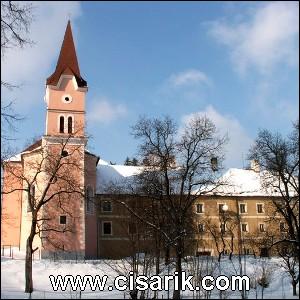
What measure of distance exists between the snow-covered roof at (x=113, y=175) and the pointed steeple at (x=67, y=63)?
11448 millimetres

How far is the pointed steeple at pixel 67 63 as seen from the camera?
45.9 m

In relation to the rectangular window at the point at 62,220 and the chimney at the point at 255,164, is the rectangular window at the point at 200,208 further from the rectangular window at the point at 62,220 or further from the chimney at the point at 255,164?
the rectangular window at the point at 62,220

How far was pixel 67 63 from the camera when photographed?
46969mm

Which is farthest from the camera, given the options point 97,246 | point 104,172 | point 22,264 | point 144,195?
point 104,172

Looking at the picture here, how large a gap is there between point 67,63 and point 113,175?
557 inches

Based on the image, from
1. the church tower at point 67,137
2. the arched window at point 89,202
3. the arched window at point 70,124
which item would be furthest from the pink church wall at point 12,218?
the arched window at point 89,202

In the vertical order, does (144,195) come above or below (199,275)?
above

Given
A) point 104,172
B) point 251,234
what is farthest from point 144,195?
point 251,234

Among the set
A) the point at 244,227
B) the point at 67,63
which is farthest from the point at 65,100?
the point at 244,227

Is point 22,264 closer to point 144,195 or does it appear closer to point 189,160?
point 144,195

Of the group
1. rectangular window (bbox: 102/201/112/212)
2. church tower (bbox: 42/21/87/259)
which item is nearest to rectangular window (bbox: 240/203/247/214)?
rectangular window (bbox: 102/201/112/212)

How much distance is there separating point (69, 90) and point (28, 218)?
12.6m

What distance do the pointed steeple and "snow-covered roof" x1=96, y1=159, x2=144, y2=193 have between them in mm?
11448

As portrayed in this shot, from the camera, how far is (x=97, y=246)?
4800 centimetres
